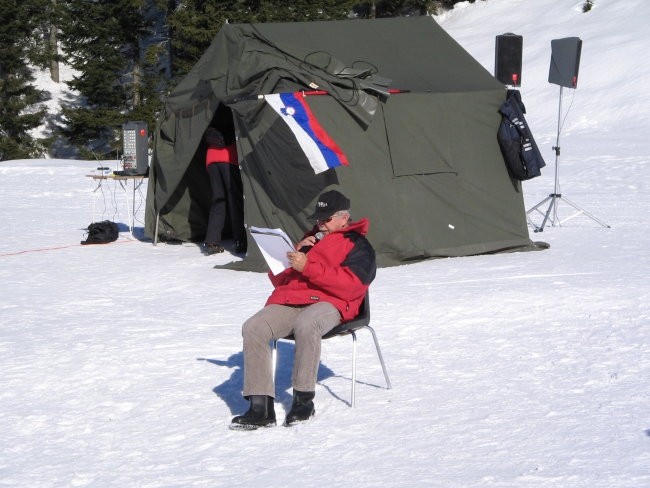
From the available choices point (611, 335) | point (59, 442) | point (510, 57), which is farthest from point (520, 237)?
point (59, 442)

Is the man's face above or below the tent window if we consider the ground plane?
below

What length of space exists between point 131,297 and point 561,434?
4.74 meters

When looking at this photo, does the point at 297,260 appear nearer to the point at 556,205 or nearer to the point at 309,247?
the point at 309,247

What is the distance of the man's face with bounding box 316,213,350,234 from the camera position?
518 centimetres

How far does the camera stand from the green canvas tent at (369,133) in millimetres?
9688

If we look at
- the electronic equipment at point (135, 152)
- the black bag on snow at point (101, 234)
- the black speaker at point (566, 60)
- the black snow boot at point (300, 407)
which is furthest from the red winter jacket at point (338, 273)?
the black speaker at point (566, 60)

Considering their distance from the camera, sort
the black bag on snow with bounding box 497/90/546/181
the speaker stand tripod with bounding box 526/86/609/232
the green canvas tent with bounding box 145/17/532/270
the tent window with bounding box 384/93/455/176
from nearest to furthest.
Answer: the green canvas tent with bounding box 145/17/532/270 < the tent window with bounding box 384/93/455/176 < the black bag on snow with bounding box 497/90/546/181 < the speaker stand tripod with bounding box 526/86/609/232

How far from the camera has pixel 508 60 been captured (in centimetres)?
1242

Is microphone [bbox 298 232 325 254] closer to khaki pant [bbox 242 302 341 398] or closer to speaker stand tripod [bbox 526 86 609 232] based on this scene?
khaki pant [bbox 242 302 341 398]

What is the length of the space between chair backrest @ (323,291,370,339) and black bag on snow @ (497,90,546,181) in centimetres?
554

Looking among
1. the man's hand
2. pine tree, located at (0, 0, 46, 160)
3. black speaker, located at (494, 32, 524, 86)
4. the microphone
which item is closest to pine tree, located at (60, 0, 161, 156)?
pine tree, located at (0, 0, 46, 160)

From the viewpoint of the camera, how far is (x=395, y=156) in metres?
9.99

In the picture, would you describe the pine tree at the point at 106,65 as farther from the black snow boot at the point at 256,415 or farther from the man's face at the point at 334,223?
the black snow boot at the point at 256,415

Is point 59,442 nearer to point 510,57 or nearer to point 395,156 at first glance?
point 395,156
